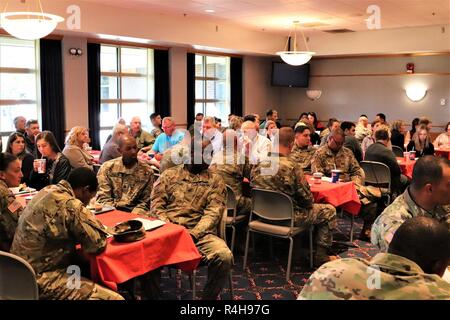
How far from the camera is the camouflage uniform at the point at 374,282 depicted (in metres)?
1.48

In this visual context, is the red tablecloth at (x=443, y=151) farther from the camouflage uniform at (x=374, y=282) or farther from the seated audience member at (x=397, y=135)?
the camouflage uniform at (x=374, y=282)

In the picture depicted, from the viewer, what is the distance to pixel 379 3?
7.88 m

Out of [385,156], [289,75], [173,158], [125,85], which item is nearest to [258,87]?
[289,75]

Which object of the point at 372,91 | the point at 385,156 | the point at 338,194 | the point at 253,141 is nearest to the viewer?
the point at 338,194

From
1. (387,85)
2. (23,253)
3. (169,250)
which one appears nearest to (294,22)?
(387,85)

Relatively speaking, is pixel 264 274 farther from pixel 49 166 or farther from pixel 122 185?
pixel 49 166

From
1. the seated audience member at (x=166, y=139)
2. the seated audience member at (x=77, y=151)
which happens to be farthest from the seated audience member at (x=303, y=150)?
the seated audience member at (x=77, y=151)

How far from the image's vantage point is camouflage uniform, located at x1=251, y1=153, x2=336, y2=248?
4.30 meters

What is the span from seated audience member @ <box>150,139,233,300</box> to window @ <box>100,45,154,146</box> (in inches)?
237

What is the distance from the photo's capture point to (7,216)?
310 centimetres

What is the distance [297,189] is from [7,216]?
242 cm

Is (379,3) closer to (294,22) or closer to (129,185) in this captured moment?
(294,22)

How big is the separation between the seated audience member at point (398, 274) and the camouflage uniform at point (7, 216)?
2.23m

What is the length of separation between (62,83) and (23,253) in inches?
253
